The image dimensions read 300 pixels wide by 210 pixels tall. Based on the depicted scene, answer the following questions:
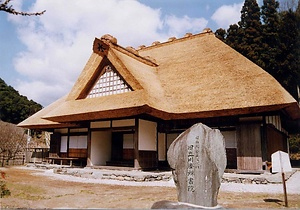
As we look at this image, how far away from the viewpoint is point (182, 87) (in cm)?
1280

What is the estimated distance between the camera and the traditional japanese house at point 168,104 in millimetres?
10742

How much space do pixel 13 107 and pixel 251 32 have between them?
29.4m

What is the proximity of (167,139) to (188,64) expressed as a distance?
4174mm

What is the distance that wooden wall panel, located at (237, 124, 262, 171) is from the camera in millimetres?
10711

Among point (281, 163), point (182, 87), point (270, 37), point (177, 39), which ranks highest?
point (270, 37)

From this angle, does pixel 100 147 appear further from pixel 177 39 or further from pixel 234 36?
pixel 234 36

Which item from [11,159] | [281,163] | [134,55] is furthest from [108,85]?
[11,159]

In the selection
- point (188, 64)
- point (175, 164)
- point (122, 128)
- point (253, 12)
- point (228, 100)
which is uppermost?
point (253, 12)

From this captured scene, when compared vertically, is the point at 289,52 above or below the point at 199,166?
above

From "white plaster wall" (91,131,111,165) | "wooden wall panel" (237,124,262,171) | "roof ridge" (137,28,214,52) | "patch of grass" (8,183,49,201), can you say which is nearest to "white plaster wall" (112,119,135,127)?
"white plaster wall" (91,131,111,165)

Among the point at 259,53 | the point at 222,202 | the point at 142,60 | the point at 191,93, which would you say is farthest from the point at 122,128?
the point at 259,53

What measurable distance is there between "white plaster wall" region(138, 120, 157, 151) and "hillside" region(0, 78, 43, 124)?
83.0ft

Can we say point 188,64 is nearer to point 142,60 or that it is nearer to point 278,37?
point 142,60

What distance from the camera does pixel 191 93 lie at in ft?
39.5
